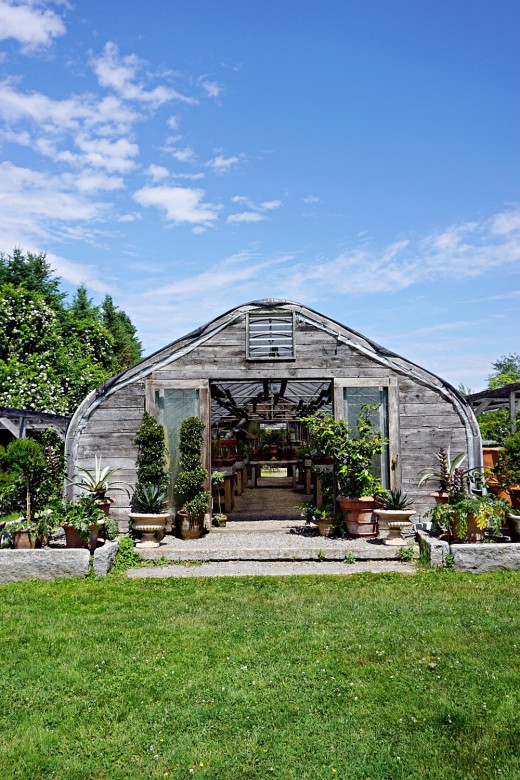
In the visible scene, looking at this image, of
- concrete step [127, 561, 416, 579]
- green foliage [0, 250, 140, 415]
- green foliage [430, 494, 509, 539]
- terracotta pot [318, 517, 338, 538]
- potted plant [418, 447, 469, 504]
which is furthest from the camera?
green foliage [0, 250, 140, 415]

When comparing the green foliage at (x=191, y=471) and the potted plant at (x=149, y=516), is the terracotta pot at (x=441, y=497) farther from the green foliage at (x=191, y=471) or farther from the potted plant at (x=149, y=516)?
the potted plant at (x=149, y=516)

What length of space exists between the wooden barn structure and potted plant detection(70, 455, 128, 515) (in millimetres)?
137

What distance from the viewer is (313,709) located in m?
3.70

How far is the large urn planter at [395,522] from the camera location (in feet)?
28.4

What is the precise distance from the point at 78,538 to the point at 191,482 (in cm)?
193

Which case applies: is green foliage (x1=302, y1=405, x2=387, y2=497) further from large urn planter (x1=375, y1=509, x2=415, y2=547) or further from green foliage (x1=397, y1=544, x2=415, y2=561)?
green foliage (x1=397, y1=544, x2=415, y2=561)

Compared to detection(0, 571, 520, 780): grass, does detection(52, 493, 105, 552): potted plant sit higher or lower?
higher

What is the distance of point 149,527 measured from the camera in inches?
345

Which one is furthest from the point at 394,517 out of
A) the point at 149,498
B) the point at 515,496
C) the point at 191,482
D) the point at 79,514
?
the point at 79,514

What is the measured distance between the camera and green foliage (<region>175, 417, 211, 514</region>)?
30.4 ft

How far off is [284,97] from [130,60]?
2381mm

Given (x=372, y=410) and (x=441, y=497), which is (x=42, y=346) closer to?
(x=372, y=410)

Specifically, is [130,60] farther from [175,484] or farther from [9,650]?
[9,650]

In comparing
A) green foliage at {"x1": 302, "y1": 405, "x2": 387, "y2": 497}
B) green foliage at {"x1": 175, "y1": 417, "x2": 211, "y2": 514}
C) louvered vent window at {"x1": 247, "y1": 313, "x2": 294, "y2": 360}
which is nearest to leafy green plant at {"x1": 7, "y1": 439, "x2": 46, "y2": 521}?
green foliage at {"x1": 175, "y1": 417, "x2": 211, "y2": 514}
